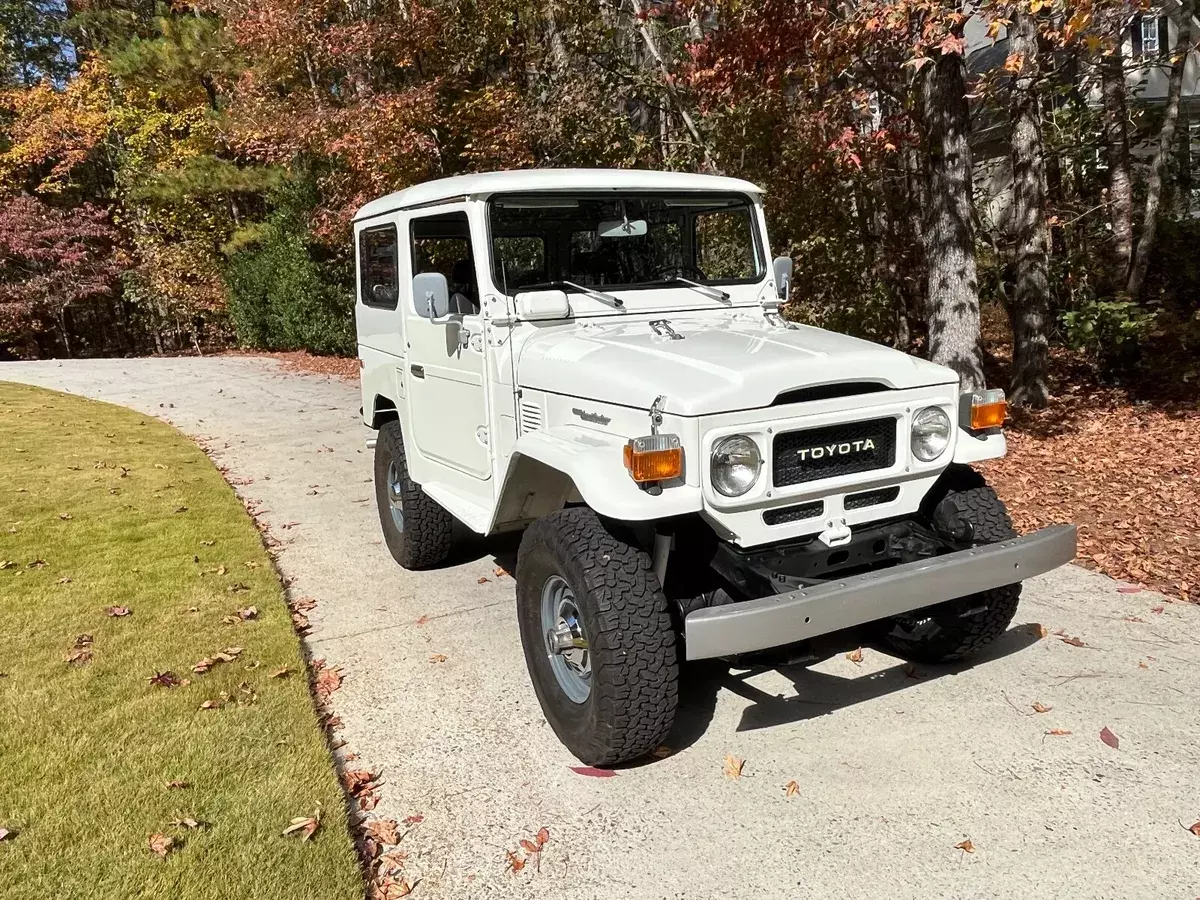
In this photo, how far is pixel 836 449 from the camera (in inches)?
128

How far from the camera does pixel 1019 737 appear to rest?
11.0 feet

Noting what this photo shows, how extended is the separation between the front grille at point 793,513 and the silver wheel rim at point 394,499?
2912mm

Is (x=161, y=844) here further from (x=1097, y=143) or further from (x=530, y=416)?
(x=1097, y=143)

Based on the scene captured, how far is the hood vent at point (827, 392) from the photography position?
126 inches

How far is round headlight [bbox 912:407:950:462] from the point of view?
3.43m

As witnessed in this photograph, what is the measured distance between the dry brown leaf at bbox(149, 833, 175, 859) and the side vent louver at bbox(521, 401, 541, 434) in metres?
1.97

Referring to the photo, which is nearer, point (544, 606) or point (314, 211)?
point (544, 606)

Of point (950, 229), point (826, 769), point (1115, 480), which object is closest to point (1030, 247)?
point (950, 229)

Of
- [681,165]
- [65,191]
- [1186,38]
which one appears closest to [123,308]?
[65,191]

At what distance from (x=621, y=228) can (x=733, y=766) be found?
2485mm

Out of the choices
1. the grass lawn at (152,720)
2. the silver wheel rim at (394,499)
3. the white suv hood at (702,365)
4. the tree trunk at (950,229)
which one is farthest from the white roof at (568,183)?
the tree trunk at (950,229)

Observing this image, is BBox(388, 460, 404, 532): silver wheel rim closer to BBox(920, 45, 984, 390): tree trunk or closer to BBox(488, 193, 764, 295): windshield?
BBox(488, 193, 764, 295): windshield

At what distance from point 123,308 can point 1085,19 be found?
95.9 ft

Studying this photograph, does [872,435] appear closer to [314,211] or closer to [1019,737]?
[1019,737]
